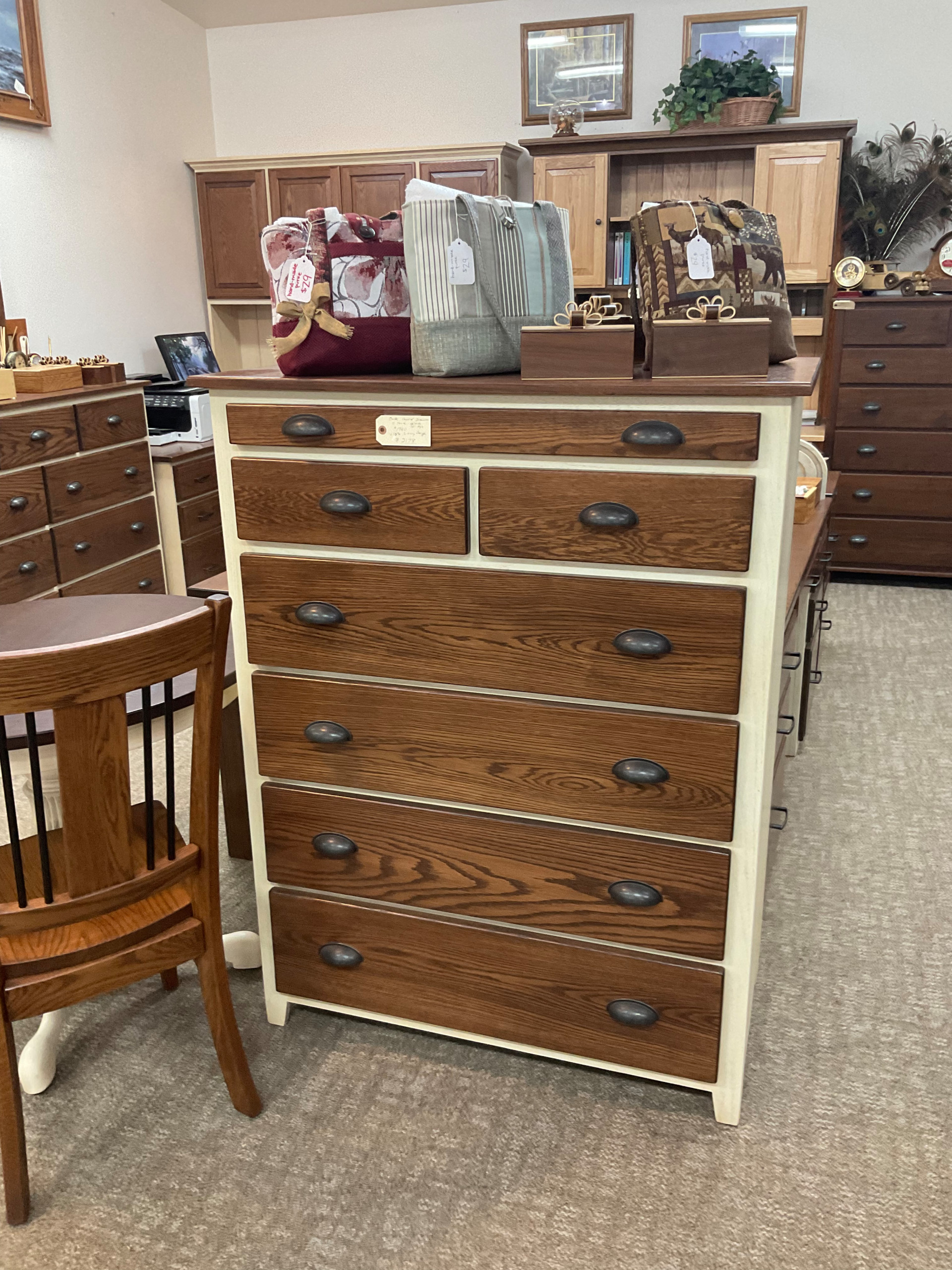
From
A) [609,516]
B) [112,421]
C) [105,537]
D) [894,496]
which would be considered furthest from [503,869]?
[894,496]

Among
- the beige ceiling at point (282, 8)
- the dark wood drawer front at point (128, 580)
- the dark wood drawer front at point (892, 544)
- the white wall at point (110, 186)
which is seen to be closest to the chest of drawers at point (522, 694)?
the dark wood drawer front at point (128, 580)

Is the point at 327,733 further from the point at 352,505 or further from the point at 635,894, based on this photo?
the point at 635,894

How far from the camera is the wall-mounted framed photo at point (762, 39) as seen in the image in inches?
193

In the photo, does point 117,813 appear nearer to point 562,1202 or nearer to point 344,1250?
point 344,1250

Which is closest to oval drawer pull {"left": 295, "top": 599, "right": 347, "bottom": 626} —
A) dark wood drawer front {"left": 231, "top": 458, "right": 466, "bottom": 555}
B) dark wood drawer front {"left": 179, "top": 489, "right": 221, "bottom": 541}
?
dark wood drawer front {"left": 231, "top": 458, "right": 466, "bottom": 555}

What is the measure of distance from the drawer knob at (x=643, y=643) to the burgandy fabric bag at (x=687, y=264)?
0.46 m

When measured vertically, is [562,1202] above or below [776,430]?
below

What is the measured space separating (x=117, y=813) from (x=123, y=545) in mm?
2888

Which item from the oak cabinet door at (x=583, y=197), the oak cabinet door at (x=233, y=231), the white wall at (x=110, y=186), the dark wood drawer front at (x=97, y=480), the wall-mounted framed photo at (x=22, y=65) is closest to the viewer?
the dark wood drawer front at (x=97, y=480)

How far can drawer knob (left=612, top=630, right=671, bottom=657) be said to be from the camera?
4.92 feet

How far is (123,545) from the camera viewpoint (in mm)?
4078

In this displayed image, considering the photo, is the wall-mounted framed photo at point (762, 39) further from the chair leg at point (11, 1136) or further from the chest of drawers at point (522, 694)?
the chair leg at point (11, 1136)

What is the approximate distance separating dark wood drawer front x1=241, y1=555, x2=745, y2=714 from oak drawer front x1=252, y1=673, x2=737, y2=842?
38 millimetres

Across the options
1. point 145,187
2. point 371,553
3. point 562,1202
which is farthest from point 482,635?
point 145,187
